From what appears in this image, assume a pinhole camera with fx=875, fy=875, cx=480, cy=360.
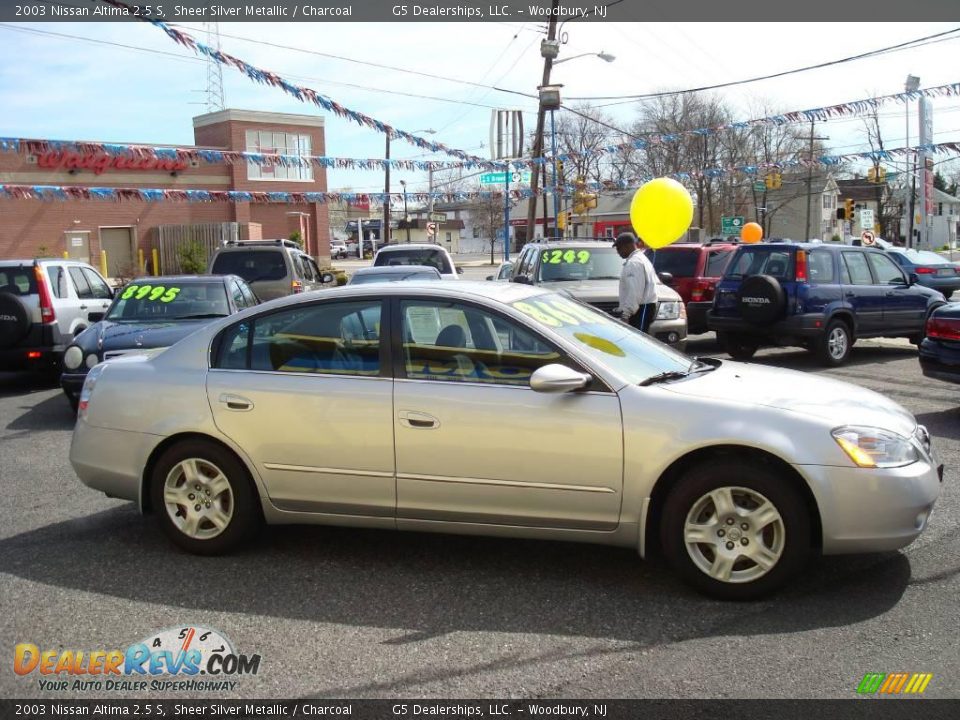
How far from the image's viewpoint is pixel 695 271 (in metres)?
15.2

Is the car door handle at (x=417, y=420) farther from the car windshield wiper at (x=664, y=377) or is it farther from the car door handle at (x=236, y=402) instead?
the car windshield wiper at (x=664, y=377)

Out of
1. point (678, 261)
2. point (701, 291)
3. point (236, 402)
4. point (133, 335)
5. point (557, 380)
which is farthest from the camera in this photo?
point (678, 261)

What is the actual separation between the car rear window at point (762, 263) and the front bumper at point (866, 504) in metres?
8.56

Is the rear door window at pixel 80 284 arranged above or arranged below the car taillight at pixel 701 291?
above

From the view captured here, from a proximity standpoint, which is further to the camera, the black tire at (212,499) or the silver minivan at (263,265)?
the silver minivan at (263,265)

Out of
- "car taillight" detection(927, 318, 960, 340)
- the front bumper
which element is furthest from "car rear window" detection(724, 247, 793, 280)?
the front bumper

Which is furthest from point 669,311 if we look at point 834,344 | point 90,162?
point 90,162

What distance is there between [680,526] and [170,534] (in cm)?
288

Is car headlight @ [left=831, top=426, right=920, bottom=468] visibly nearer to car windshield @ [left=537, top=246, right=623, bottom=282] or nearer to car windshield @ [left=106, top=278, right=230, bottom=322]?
car windshield @ [left=106, top=278, right=230, bottom=322]

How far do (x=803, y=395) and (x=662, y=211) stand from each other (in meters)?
8.81

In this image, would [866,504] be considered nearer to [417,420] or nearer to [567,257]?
[417,420]

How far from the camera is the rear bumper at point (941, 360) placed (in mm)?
8328

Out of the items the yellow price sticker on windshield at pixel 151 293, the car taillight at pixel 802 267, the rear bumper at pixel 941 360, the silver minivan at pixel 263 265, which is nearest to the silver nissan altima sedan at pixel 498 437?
the rear bumper at pixel 941 360
